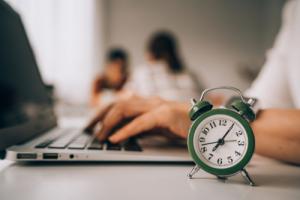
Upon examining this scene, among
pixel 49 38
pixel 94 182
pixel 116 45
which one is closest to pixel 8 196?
pixel 94 182

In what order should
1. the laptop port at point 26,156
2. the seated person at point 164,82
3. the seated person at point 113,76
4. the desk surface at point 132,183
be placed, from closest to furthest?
1. the desk surface at point 132,183
2. the laptop port at point 26,156
3. the seated person at point 164,82
4. the seated person at point 113,76

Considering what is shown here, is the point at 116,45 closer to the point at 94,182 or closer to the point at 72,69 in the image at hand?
the point at 72,69

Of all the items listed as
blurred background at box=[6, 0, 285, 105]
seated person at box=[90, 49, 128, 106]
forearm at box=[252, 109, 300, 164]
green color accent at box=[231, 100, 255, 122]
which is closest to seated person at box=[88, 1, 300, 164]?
forearm at box=[252, 109, 300, 164]

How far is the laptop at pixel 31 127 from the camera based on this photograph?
0.58 metres

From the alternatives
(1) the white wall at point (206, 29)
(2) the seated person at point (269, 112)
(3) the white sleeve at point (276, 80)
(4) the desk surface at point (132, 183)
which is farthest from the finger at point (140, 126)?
(1) the white wall at point (206, 29)

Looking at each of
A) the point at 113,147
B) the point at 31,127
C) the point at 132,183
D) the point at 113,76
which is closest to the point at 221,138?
the point at 132,183

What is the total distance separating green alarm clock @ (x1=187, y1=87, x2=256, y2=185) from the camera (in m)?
0.48

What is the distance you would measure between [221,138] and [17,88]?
511 mm

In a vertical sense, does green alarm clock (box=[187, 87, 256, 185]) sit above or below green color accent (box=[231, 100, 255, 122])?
below

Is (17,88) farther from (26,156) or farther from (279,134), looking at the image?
(279,134)

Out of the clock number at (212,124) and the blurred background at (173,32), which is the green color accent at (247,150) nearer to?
the clock number at (212,124)

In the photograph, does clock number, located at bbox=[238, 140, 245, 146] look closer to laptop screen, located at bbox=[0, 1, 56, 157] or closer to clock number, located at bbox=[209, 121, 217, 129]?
clock number, located at bbox=[209, 121, 217, 129]

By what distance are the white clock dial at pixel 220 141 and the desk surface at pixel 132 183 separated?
32mm

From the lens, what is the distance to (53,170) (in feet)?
1.76
